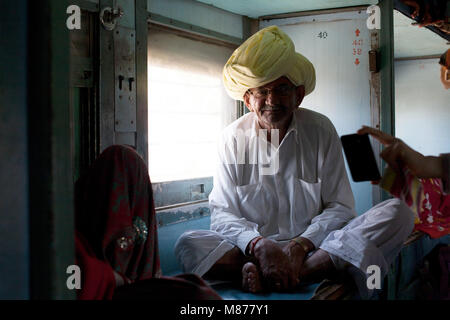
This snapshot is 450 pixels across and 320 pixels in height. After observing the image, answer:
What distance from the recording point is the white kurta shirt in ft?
8.08

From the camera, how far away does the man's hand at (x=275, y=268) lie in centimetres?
192

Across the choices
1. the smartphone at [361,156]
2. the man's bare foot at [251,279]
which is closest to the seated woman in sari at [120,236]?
the man's bare foot at [251,279]

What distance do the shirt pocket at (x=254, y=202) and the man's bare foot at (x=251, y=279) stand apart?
1.90 ft

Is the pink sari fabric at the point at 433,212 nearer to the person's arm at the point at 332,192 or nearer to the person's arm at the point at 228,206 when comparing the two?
the person's arm at the point at 332,192

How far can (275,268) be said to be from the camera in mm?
1931

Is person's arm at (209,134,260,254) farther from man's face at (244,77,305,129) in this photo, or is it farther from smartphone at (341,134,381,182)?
smartphone at (341,134,381,182)

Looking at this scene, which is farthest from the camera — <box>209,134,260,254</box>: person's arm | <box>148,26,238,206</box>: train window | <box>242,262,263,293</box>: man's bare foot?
<box>148,26,238,206</box>: train window

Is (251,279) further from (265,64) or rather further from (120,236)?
(265,64)

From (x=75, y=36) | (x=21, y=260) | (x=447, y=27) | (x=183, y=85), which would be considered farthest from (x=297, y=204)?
(x=21, y=260)

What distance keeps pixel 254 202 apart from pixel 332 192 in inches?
16.3

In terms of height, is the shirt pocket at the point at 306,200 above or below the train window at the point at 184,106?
below

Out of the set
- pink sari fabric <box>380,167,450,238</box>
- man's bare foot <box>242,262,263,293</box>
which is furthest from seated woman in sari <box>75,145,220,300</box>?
pink sari fabric <box>380,167,450,238</box>

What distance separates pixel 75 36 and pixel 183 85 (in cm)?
83

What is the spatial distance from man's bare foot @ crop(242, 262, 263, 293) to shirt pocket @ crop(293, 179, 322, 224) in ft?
2.06
